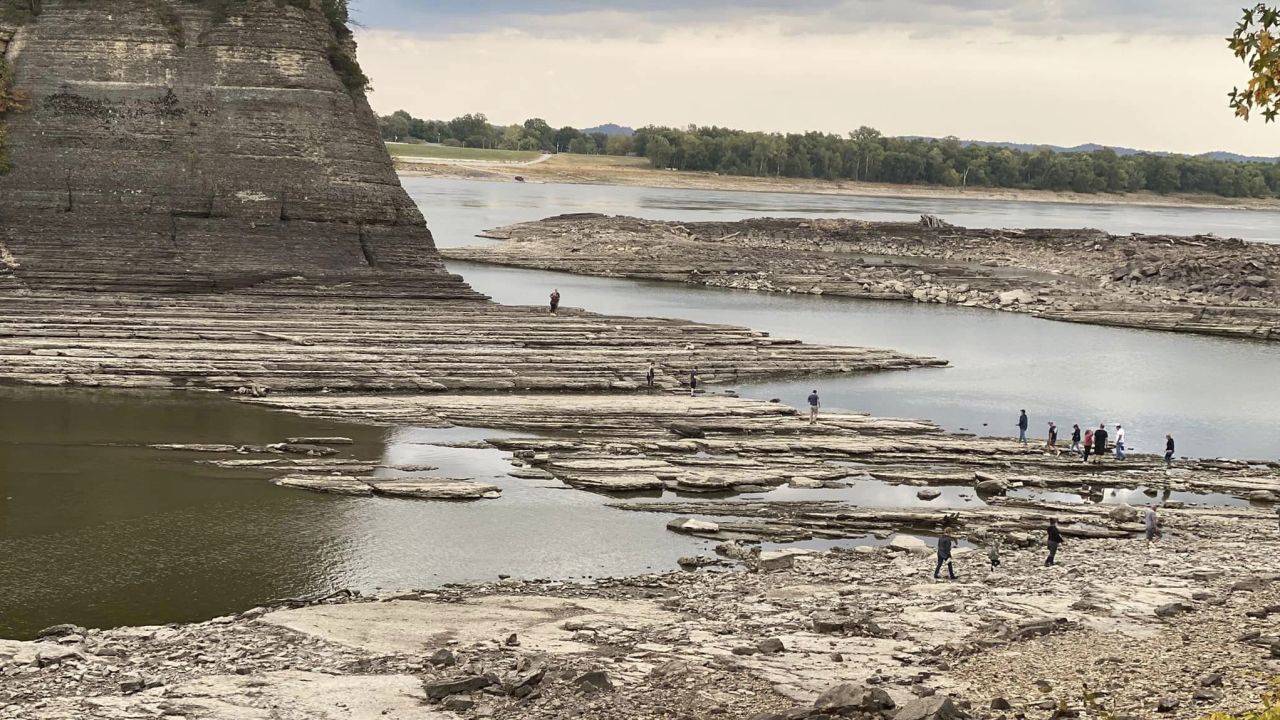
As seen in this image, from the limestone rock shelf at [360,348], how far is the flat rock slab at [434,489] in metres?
8.79

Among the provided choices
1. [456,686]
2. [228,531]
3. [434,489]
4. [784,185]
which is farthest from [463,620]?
[784,185]

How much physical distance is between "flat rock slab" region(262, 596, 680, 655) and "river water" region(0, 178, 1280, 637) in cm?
193

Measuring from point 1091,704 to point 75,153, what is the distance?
42.3 metres

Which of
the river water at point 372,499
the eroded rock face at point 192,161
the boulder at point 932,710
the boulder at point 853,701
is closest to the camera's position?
the boulder at point 932,710

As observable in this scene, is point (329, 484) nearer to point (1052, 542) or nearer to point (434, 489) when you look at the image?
point (434, 489)

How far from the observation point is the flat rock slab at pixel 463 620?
1936 centimetres

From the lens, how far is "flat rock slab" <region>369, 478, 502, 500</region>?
28938 mm

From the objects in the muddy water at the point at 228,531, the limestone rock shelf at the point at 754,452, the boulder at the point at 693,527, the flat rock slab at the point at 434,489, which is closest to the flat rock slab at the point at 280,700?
the muddy water at the point at 228,531

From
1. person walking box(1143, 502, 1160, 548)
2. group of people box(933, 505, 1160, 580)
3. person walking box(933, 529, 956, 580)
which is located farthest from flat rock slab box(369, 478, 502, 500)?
person walking box(1143, 502, 1160, 548)

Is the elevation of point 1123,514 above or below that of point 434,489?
above

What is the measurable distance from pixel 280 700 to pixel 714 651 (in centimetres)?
574

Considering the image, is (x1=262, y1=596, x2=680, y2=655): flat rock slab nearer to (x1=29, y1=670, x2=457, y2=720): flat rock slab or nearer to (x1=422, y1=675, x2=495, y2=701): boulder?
(x1=29, y1=670, x2=457, y2=720): flat rock slab

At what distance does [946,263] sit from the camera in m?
92.1

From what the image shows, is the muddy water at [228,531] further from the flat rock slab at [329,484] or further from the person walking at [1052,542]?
the person walking at [1052,542]
